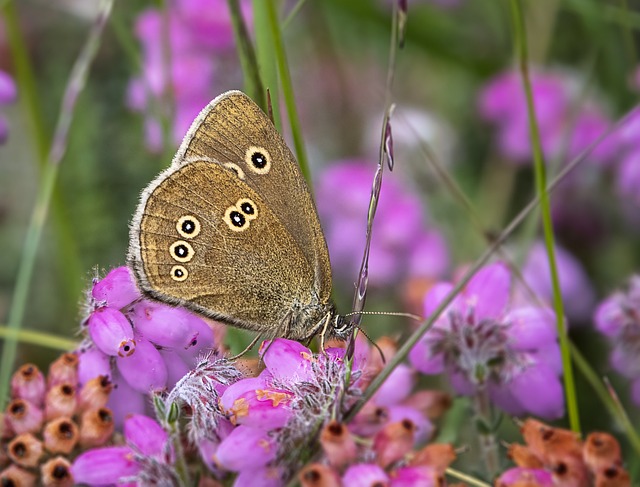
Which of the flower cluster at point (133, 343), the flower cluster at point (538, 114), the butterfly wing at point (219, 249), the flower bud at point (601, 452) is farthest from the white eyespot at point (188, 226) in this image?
the flower cluster at point (538, 114)

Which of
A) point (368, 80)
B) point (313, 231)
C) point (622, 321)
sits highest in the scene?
point (368, 80)

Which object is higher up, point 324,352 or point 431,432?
point 324,352

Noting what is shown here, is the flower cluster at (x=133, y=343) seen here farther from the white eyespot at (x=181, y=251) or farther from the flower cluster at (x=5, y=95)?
the flower cluster at (x=5, y=95)

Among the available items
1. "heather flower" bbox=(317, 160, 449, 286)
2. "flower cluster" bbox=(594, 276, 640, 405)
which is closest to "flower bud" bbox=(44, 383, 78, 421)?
"flower cluster" bbox=(594, 276, 640, 405)

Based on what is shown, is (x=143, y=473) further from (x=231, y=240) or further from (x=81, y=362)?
(x=231, y=240)

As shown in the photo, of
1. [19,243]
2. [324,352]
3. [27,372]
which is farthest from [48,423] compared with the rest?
[19,243]

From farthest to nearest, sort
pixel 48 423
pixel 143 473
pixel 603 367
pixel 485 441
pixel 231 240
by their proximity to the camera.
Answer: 1. pixel 603 367
2. pixel 231 240
3. pixel 485 441
4. pixel 48 423
5. pixel 143 473
